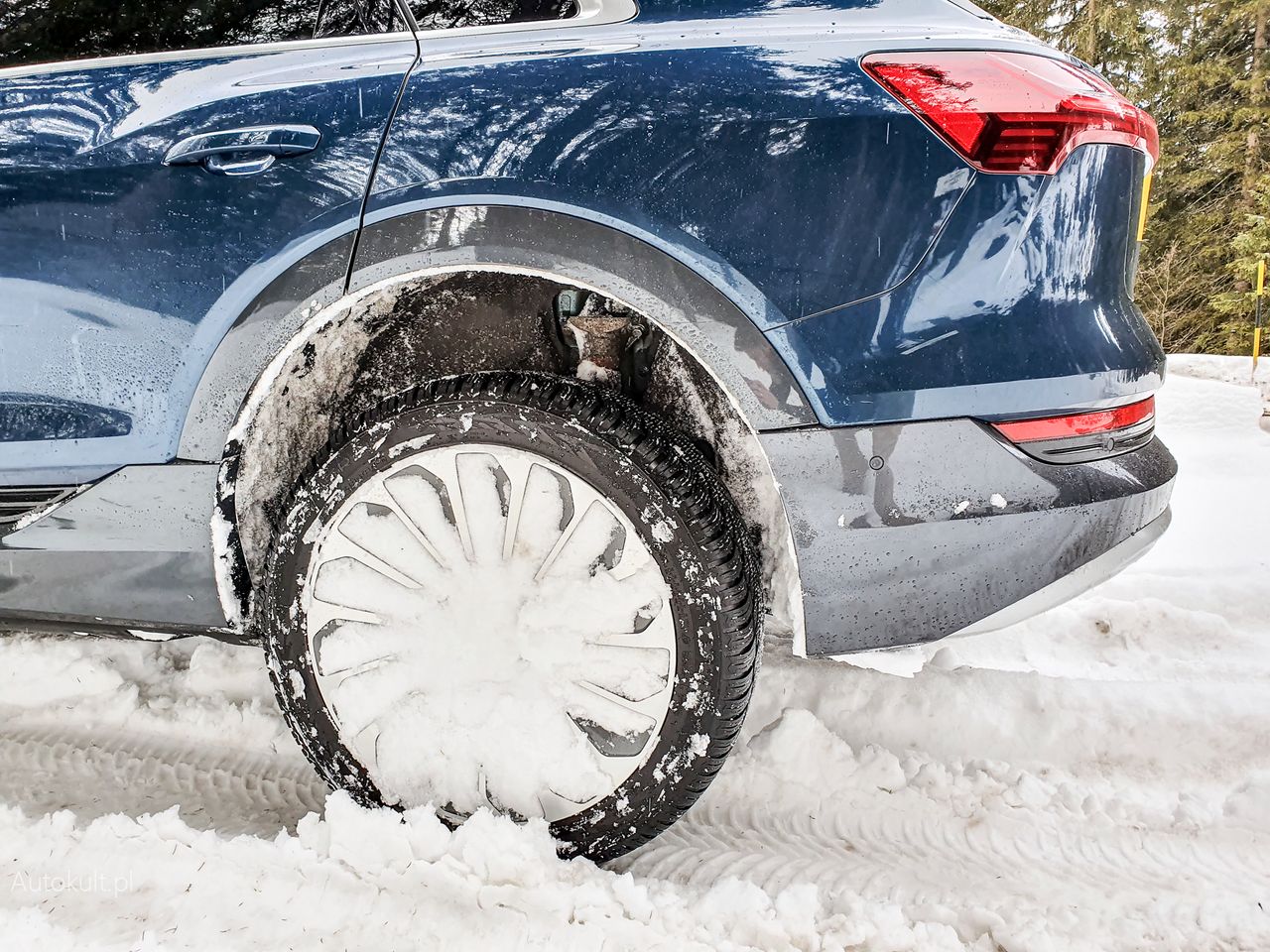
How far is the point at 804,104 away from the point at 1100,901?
4.88ft

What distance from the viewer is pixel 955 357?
1.24 metres

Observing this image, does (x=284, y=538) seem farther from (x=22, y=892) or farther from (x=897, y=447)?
(x=897, y=447)

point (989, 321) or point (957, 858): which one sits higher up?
point (989, 321)

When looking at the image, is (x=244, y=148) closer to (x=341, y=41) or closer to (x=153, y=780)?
(x=341, y=41)

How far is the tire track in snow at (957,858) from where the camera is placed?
1.43 meters

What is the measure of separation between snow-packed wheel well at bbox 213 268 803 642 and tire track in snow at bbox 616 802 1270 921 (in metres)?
0.45

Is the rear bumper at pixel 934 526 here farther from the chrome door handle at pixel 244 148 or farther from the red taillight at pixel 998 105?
the chrome door handle at pixel 244 148

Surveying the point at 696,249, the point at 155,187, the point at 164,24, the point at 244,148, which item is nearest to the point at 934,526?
the point at 696,249

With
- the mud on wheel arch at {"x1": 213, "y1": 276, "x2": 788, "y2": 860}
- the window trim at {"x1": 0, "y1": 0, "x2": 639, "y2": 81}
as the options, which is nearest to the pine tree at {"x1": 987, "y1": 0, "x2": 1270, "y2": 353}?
the window trim at {"x1": 0, "y1": 0, "x2": 639, "y2": 81}

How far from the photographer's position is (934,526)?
4.21ft

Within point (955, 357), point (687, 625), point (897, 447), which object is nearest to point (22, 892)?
point (687, 625)

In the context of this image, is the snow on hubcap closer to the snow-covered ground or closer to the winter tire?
the winter tire

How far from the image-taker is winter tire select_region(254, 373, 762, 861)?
1.36 m

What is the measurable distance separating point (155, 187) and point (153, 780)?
1271mm
